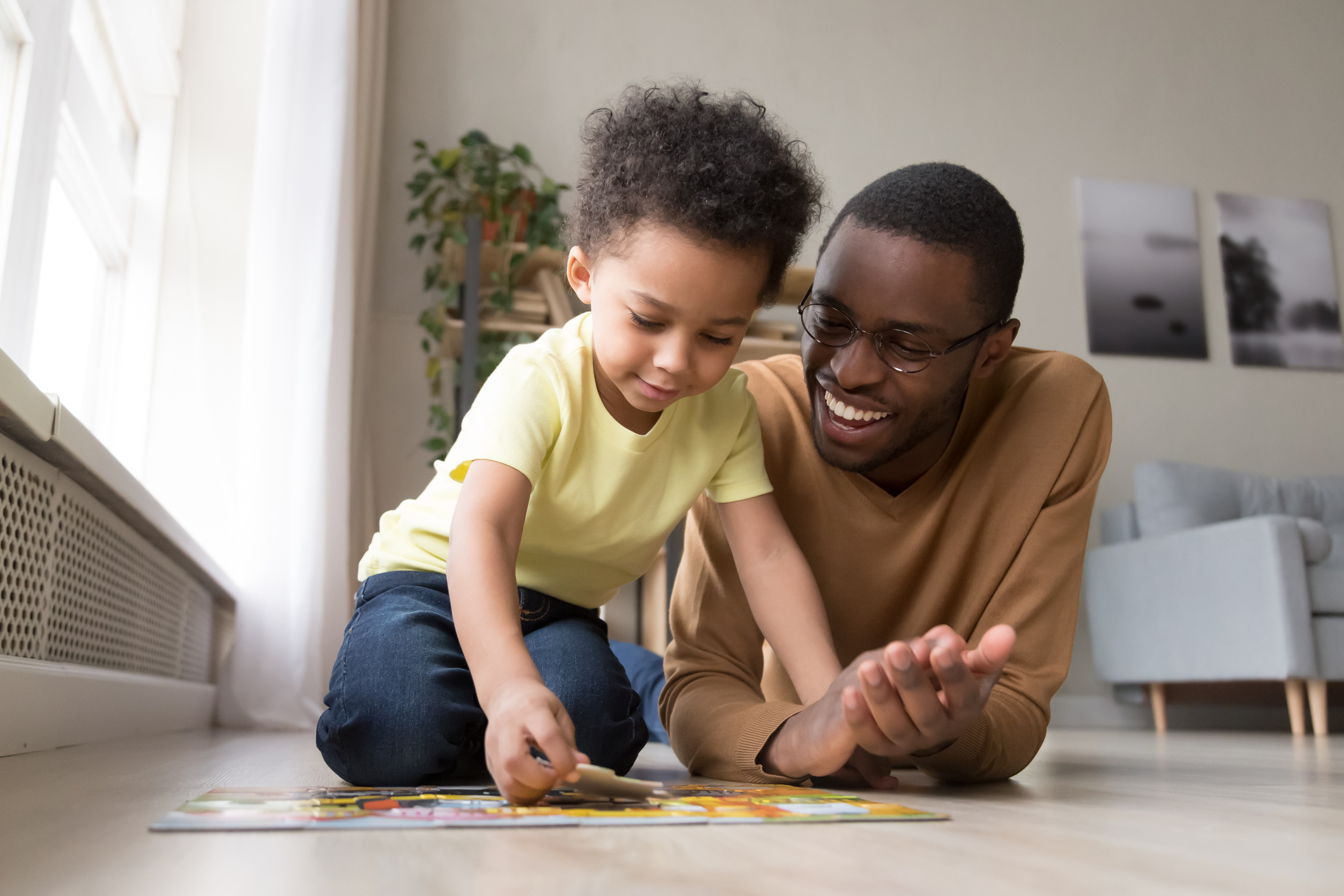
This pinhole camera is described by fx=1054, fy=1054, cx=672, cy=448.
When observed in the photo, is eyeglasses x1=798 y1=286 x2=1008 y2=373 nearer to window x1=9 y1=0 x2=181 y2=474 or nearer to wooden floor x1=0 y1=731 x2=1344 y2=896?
wooden floor x1=0 y1=731 x2=1344 y2=896

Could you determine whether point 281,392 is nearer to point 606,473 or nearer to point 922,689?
point 606,473

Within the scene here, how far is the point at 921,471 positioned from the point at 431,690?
649 millimetres

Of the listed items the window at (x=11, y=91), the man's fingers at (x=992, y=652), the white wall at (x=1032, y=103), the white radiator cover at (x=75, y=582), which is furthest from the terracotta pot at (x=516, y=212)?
the man's fingers at (x=992, y=652)

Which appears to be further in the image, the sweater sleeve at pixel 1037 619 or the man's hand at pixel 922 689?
the sweater sleeve at pixel 1037 619

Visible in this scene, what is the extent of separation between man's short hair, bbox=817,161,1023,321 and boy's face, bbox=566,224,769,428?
0.25 m

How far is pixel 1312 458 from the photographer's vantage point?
4.40 meters

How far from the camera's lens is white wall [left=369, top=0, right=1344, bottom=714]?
12.5ft

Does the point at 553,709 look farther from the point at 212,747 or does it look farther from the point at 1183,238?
the point at 1183,238

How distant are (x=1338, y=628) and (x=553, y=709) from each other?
3.20 meters

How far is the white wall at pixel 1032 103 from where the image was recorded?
3.82 metres

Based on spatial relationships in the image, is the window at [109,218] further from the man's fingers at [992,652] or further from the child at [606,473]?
the man's fingers at [992,652]

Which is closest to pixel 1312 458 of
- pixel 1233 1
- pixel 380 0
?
pixel 1233 1

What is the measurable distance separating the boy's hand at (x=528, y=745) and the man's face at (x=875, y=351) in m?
0.62

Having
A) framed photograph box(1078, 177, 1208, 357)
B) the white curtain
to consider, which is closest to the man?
the white curtain
